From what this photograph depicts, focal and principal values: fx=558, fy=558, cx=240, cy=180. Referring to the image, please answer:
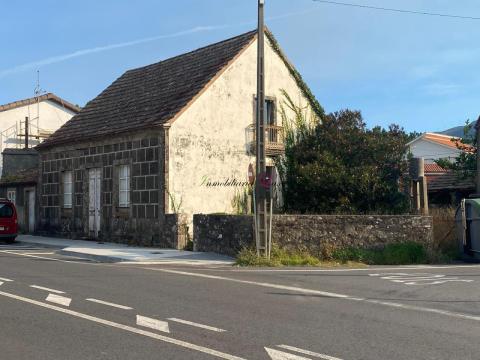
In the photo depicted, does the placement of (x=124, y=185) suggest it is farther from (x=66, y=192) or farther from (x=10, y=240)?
(x=10, y=240)

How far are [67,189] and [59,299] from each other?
690 inches

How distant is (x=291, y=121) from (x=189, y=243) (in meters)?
8.39

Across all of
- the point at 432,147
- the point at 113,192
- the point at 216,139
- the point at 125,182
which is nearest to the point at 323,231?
the point at 216,139

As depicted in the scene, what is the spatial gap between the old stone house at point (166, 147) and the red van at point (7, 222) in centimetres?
235

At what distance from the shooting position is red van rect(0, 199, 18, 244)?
23.6 metres

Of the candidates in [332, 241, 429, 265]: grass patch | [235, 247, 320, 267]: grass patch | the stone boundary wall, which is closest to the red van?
the stone boundary wall

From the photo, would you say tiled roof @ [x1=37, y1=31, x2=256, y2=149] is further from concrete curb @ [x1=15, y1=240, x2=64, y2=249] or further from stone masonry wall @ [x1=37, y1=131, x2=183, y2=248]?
concrete curb @ [x1=15, y1=240, x2=64, y2=249]

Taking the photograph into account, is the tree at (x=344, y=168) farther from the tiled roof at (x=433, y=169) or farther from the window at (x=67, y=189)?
the tiled roof at (x=433, y=169)

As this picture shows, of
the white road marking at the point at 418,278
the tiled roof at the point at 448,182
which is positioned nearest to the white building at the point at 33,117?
the tiled roof at the point at 448,182

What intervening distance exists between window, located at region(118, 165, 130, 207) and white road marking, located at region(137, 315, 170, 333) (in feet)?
49.0

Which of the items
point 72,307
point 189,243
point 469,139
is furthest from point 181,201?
point 469,139

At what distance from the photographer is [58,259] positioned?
1662cm

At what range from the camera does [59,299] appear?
29.8ft

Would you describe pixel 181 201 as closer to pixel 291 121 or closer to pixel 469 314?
pixel 291 121
